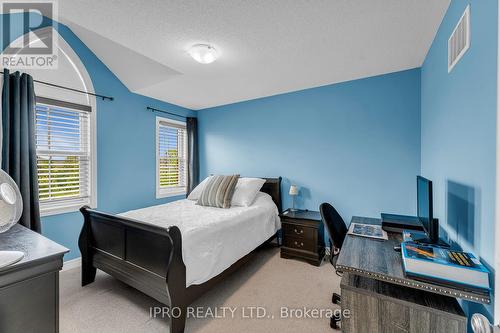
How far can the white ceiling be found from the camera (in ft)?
5.43

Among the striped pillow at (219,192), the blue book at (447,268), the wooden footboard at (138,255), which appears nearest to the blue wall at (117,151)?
the wooden footboard at (138,255)

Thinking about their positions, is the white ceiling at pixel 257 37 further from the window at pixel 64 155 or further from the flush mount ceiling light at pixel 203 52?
the window at pixel 64 155

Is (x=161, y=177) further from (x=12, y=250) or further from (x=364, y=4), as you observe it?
(x=364, y=4)

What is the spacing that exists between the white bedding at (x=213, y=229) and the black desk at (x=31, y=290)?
0.77 meters

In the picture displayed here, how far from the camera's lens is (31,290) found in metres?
0.98

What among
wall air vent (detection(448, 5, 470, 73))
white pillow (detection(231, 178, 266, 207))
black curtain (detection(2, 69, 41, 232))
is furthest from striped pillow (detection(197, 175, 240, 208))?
wall air vent (detection(448, 5, 470, 73))

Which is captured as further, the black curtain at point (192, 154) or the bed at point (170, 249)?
the black curtain at point (192, 154)

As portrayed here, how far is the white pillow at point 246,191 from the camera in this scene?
300 cm

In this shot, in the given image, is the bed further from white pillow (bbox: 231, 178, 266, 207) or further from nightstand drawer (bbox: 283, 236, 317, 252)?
nightstand drawer (bbox: 283, 236, 317, 252)

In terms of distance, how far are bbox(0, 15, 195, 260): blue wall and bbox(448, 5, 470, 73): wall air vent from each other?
3607 mm

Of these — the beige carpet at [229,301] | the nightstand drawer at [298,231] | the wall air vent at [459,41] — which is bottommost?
the beige carpet at [229,301]

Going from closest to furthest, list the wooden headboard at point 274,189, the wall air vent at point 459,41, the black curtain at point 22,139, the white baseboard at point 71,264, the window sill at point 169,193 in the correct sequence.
Answer: the wall air vent at point 459,41 < the black curtain at point 22,139 < the white baseboard at point 71,264 < the wooden headboard at point 274,189 < the window sill at point 169,193

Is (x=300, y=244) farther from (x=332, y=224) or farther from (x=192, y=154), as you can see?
(x=192, y=154)

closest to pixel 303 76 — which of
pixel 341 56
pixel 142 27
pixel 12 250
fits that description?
pixel 341 56
